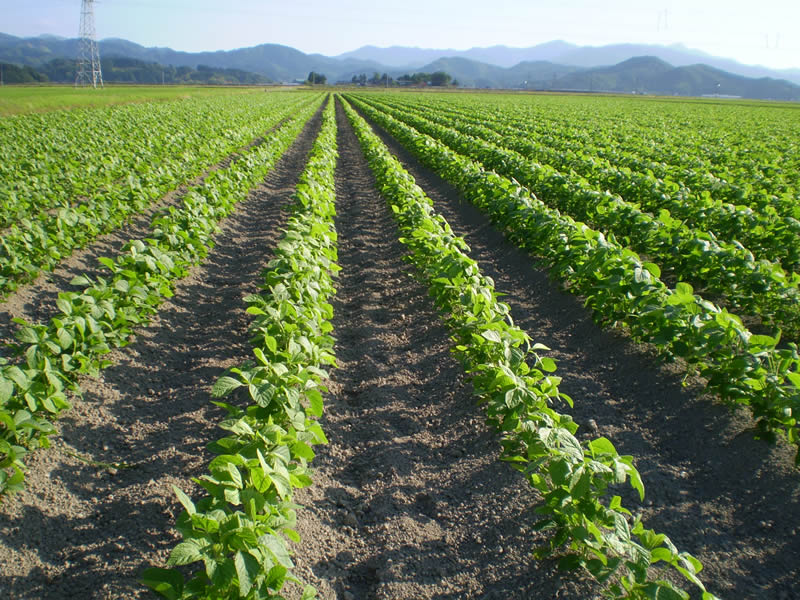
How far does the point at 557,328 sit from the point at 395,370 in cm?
224

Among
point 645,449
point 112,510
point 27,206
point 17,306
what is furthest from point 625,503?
point 27,206

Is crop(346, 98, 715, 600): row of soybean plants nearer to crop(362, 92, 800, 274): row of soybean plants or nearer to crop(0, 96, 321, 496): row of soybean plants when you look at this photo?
crop(0, 96, 321, 496): row of soybean plants

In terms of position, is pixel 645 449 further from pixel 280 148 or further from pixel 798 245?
pixel 280 148

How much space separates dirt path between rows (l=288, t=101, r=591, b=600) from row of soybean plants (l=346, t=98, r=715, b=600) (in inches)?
8.5

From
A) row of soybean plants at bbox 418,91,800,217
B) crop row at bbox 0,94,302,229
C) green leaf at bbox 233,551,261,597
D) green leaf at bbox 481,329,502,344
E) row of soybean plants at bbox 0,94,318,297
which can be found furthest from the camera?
row of soybean plants at bbox 418,91,800,217

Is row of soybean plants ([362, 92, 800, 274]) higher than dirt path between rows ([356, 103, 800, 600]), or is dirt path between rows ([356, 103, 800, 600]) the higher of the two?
row of soybean plants ([362, 92, 800, 274])

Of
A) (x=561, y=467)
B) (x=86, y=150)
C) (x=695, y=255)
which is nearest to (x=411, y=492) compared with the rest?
(x=561, y=467)

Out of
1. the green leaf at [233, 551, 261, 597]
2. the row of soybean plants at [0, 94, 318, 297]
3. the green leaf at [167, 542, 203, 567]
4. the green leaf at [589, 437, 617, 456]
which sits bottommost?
the green leaf at [233, 551, 261, 597]

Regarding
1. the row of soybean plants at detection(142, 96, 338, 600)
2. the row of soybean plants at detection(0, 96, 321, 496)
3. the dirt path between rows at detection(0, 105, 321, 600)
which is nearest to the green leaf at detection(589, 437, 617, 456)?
the row of soybean plants at detection(142, 96, 338, 600)

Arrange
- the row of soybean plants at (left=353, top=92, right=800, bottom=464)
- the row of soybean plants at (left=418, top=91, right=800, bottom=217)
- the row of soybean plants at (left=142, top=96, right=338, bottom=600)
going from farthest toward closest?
the row of soybean plants at (left=418, top=91, right=800, bottom=217) < the row of soybean plants at (left=353, top=92, right=800, bottom=464) < the row of soybean plants at (left=142, top=96, right=338, bottom=600)

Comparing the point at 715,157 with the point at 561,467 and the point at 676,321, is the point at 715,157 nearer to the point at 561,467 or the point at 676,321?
the point at 676,321

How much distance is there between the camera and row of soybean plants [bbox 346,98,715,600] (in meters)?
2.33

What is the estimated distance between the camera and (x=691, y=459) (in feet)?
12.8

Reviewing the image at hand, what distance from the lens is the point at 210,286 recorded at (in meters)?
6.88
